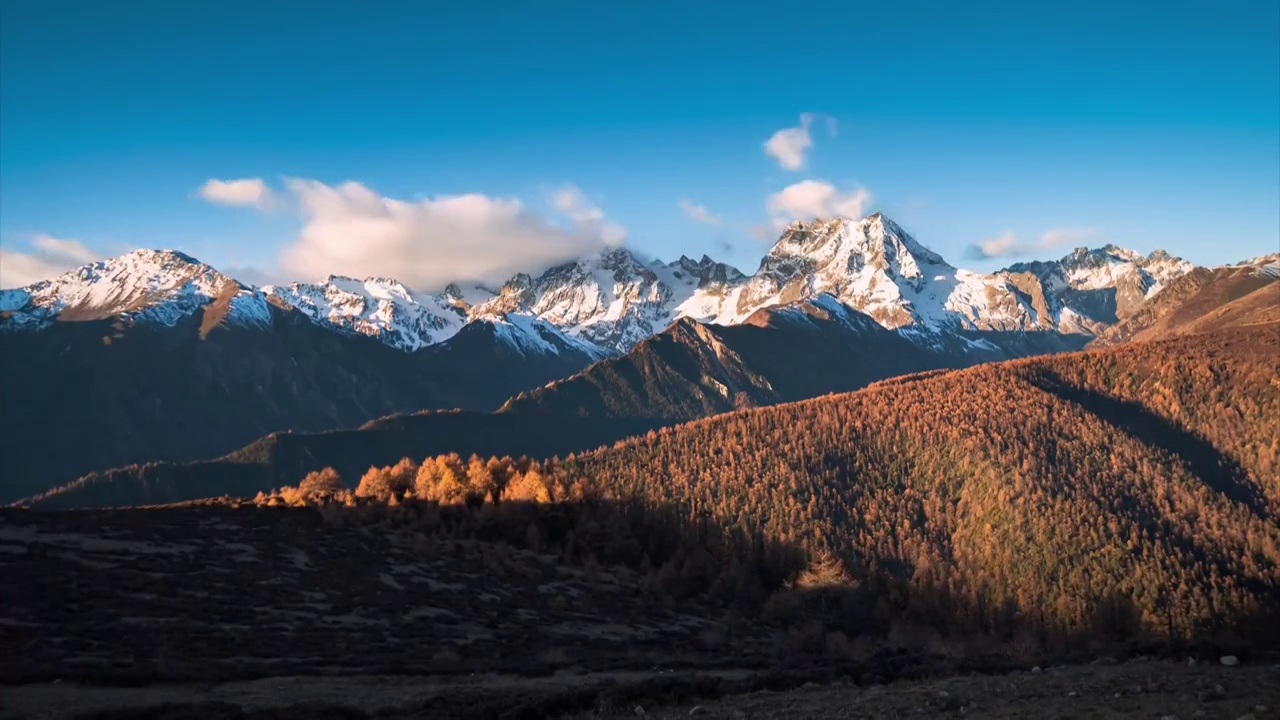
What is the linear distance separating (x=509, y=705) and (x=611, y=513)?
98632mm

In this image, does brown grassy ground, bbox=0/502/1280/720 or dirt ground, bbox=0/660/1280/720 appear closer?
dirt ground, bbox=0/660/1280/720

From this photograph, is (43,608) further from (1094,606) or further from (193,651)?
(1094,606)

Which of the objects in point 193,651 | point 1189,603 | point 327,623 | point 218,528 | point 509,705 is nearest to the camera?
point 509,705

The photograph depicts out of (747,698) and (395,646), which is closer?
(747,698)

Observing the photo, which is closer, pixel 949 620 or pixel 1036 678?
pixel 1036 678

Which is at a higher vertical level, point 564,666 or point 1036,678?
point 1036,678

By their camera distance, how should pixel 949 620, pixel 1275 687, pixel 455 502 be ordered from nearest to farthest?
pixel 1275 687 < pixel 455 502 < pixel 949 620

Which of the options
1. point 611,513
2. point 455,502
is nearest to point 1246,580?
point 611,513

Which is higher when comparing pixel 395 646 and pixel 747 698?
pixel 747 698

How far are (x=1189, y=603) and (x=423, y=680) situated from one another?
645 feet

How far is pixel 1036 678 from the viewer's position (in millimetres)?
35094

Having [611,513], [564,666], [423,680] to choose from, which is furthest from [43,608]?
[611,513]

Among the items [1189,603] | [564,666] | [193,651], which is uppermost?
[193,651]

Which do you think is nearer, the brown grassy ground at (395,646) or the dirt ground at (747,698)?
the dirt ground at (747,698)
